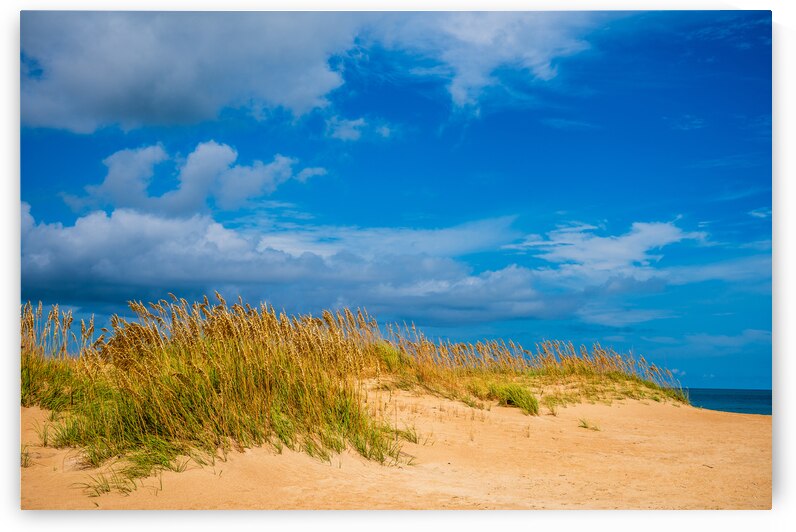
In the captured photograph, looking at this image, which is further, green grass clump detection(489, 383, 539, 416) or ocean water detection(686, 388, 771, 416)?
ocean water detection(686, 388, 771, 416)

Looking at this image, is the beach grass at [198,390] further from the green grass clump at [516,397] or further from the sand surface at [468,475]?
the green grass clump at [516,397]

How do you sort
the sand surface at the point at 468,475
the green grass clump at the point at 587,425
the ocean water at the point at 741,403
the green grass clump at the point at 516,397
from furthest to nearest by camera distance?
the ocean water at the point at 741,403
the green grass clump at the point at 516,397
the green grass clump at the point at 587,425
the sand surface at the point at 468,475

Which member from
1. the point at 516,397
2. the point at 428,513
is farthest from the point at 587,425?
the point at 428,513

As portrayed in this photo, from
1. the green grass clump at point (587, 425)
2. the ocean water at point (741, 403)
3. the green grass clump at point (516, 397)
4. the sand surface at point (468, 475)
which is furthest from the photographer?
the ocean water at point (741, 403)

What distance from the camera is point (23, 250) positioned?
16.7ft

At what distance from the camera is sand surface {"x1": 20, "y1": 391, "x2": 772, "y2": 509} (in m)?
4.45

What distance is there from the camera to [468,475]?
5203mm

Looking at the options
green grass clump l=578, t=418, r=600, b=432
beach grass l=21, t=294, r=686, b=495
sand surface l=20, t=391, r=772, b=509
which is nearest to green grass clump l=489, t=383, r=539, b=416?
green grass clump l=578, t=418, r=600, b=432

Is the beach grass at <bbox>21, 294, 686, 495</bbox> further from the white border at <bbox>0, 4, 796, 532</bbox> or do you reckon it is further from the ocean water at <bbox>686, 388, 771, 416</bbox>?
the ocean water at <bbox>686, 388, 771, 416</bbox>

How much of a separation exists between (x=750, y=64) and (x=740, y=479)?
3.54 m

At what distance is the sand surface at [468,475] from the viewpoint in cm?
445

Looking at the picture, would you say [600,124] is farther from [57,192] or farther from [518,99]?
[57,192]

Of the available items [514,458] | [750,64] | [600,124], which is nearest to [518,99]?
[600,124]

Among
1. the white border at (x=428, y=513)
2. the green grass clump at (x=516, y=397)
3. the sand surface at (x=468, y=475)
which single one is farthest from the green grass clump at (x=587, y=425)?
the white border at (x=428, y=513)
